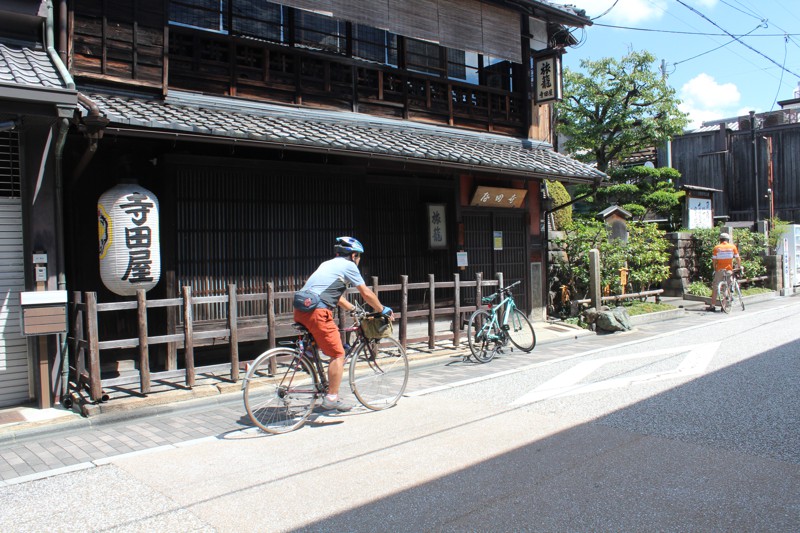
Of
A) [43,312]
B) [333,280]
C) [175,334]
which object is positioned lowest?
[175,334]

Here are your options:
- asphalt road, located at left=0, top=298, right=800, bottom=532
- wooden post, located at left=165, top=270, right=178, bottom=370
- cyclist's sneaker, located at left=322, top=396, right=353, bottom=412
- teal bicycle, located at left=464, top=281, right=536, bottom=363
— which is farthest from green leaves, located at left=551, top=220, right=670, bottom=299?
wooden post, located at left=165, top=270, right=178, bottom=370

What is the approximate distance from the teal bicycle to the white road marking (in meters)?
1.51

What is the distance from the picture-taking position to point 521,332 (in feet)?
37.5

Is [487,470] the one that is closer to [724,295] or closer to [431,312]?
[431,312]

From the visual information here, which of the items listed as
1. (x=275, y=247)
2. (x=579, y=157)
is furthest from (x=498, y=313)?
(x=579, y=157)

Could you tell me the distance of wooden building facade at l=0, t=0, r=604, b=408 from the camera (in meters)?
8.88

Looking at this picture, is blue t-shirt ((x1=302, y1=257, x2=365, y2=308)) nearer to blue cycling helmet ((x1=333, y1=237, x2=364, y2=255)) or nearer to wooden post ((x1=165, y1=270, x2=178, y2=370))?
blue cycling helmet ((x1=333, y1=237, x2=364, y2=255))

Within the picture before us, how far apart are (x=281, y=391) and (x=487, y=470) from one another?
8.56ft

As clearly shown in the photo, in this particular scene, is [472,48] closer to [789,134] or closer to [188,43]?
[188,43]

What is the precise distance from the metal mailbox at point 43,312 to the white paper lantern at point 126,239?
2.87ft

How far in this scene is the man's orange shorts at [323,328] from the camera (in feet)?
21.6

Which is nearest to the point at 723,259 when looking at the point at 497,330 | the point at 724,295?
the point at 724,295

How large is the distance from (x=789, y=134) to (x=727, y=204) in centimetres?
451

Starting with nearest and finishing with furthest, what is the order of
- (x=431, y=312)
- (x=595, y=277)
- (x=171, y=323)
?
(x=171, y=323) < (x=431, y=312) < (x=595, y=277)
